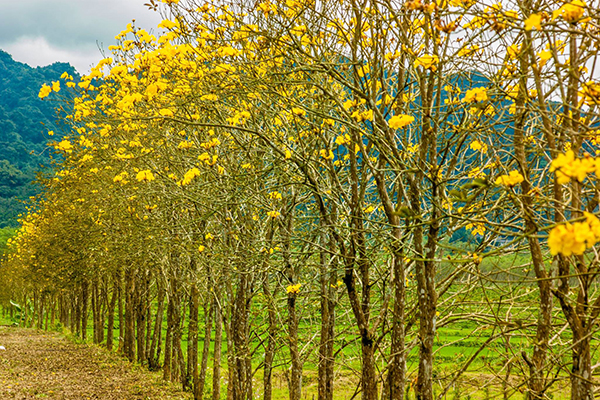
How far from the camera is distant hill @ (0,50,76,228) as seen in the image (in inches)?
2874

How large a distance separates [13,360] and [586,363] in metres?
17.6

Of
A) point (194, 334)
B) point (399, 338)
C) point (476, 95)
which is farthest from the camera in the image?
point (194, 334)

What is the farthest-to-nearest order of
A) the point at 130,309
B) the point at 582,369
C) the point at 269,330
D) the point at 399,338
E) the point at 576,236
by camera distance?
1. the point at 130,309
2. the point at 269,330
3. the point at 399,338
4. the point at 582,369
5. the point at 576,236

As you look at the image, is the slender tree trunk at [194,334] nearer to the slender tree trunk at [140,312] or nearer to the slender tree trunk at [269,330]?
the slender tree trunk at [269,330]

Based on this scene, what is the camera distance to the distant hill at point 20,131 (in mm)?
73000

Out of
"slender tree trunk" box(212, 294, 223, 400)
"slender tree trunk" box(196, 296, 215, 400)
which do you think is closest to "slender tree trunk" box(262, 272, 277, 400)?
"slender tree trunk" box(212, 294, 223, 400)

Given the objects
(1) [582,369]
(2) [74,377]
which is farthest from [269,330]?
(2) [74,377]

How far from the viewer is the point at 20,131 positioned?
10206cm

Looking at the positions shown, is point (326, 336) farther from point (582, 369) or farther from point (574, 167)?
point (574, 167)

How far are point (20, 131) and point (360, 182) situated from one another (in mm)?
115934

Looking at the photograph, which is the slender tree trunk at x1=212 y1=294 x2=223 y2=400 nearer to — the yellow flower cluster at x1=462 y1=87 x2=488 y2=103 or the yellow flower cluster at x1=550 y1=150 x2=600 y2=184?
the yellow flower cluster at x1=462 y1=87 x2=488 y2=103

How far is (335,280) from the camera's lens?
7.02 meters

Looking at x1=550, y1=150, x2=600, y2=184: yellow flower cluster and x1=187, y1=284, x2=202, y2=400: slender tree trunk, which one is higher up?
x1=550, y1=150, x2=600, y2=184: yellow flower cluster

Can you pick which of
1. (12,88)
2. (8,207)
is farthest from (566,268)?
(12,88)
